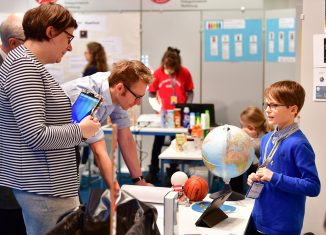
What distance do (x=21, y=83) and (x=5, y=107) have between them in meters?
0.14

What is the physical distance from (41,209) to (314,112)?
2.35 m

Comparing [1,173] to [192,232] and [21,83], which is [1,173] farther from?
[192,232]

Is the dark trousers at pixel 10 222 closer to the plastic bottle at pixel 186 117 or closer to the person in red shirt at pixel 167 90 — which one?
the plastic bottle at pixel 186 117

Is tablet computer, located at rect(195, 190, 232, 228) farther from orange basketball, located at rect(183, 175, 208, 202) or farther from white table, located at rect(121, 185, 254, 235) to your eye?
orange basketball, located at rect(183, 175, 208, 202)

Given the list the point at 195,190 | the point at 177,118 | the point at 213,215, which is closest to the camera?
the point at 213,215

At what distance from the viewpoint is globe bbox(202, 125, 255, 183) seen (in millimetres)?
2385

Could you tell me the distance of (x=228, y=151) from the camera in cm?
238

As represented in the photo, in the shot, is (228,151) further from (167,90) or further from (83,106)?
(167,90)

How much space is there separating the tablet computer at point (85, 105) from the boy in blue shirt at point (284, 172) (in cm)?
96

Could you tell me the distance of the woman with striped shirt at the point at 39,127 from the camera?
172cm

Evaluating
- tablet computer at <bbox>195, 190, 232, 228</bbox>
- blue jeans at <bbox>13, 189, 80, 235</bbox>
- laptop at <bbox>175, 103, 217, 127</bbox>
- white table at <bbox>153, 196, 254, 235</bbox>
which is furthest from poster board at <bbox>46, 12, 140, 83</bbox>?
blue jeans at <bbox>13, 189, 80, 235</bbox>

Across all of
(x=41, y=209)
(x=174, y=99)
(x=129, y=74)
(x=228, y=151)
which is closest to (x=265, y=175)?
(x=228, y=151)

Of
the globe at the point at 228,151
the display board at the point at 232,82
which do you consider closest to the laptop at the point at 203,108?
the display board at the point at 232,82

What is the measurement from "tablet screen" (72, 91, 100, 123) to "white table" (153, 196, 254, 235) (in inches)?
26.1
